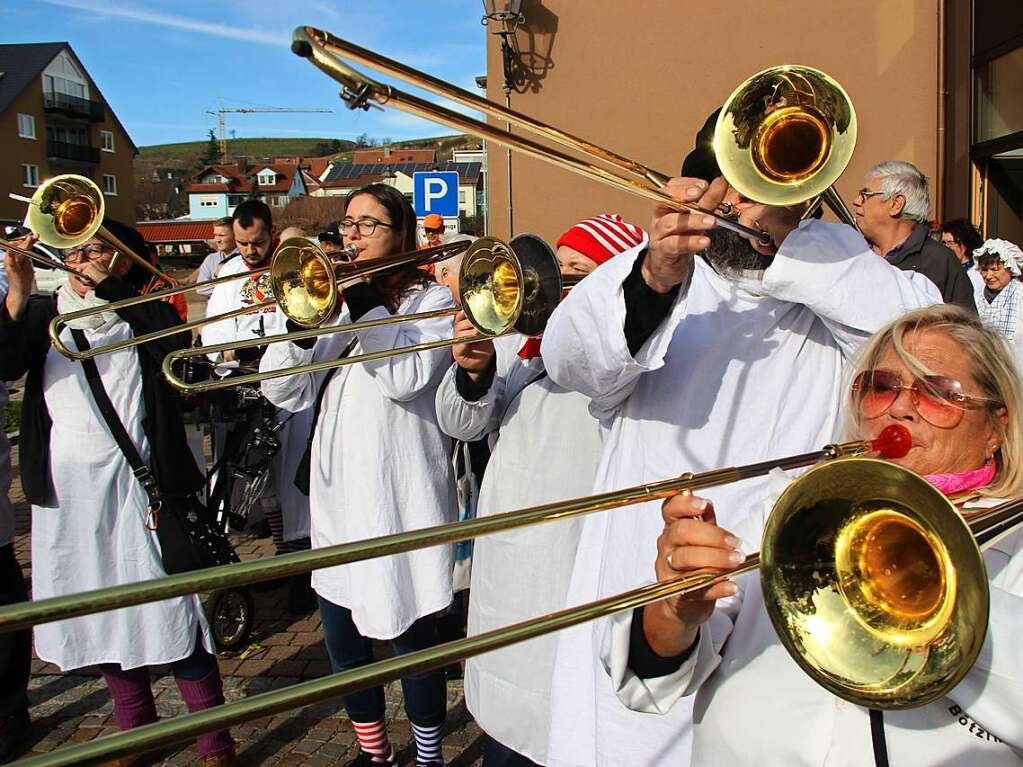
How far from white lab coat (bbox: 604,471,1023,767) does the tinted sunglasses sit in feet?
0.50

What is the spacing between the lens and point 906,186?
3.93 metres

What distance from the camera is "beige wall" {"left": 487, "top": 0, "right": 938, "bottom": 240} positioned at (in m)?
7.98

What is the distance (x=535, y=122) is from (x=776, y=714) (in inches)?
41.3

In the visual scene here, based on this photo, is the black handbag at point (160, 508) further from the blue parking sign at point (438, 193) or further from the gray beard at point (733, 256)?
the blue parking sign at point (438, 193)

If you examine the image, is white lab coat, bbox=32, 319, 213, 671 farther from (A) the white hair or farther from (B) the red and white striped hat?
(A) the white hair

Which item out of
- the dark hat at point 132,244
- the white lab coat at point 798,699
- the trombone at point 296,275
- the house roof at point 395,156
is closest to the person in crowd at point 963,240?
the trombone at point 296,275

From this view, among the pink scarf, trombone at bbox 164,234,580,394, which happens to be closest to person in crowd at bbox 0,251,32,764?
trombone at bbox 164,234,580,394

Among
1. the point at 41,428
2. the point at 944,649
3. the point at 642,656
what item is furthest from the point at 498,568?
the point at 41,428

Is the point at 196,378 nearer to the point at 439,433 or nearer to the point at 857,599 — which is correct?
the point at 439,433

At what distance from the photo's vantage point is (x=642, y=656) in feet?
4.82

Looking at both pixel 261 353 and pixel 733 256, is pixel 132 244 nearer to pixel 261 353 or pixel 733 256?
pixel 261 353

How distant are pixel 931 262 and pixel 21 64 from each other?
63.9 metres

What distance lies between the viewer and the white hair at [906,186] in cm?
392

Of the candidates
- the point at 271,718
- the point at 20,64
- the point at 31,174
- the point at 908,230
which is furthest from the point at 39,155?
the point at 908,230
